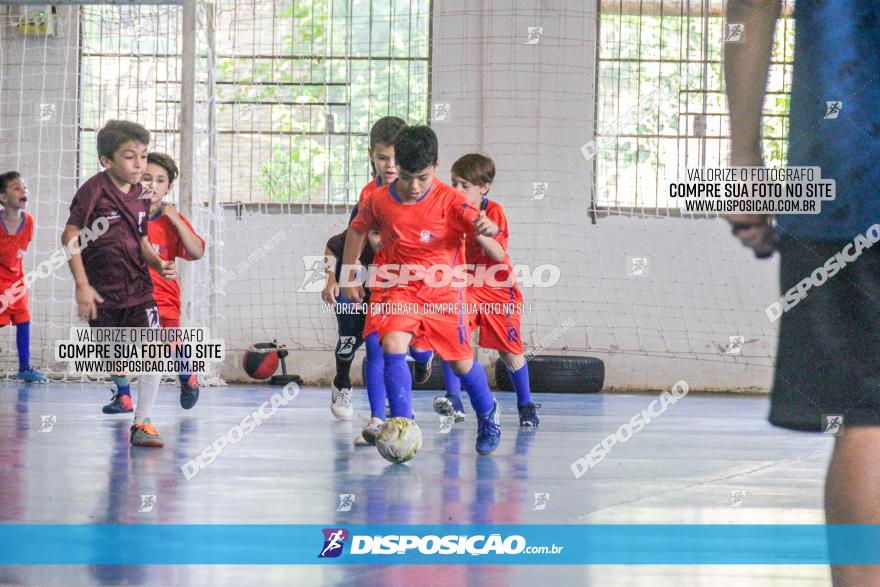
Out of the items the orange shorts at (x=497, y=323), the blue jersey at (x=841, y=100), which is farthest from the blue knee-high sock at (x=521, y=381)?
the blue jersey at (x=841, y=100)

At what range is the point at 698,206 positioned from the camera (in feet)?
33.8

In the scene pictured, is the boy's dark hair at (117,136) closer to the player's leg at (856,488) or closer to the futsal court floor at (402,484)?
the futsal court floor at (402,484)

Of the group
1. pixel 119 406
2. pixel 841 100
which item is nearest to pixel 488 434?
pixel 119 406

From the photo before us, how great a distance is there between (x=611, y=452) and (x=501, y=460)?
0.70 m

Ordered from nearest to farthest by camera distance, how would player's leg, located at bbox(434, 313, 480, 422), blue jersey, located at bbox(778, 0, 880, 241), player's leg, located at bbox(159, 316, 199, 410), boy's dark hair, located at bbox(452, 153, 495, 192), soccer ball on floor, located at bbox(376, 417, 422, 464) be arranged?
1. blue jersey, located at bbox(778, 0, 880, 241)
2. soccer ball on floor, located at bbox(376, 417, 422, 464)
3. boy's dark hair, located at bbox(452, 153, 495, 192)
4. player's leg, located at bbox(434, 313, 480, 422)
5. player's leg, located at bbox(159, 316, 199, 410)

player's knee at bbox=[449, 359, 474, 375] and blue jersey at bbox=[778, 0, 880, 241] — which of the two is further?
player's knee at bbox=[449, 359, 474, 375]

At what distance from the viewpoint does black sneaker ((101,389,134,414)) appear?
6.96 m

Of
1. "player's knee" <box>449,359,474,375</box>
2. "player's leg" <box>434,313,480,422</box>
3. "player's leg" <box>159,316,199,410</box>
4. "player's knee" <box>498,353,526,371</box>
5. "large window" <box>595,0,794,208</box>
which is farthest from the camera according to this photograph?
"large window" <box>595,0,794,208</box>

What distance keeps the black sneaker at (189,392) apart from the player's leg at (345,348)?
103cm

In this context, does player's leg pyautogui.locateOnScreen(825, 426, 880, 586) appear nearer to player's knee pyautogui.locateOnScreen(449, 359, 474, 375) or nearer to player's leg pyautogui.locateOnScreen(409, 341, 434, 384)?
player's knee pyautogui.locateOnScreen(449, 359, 474, 375)

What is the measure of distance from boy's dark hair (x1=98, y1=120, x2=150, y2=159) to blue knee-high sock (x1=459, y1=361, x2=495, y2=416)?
184 centimetres

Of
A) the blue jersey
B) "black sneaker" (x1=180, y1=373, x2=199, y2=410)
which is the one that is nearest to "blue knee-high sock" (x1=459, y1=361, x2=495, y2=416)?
"black sneaker" (x1=180, y1=373, x2=199, y2=410)

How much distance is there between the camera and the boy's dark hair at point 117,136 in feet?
16.9

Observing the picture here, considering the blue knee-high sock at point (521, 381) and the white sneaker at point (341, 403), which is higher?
the blue knee-high sock at point (521, 381)
